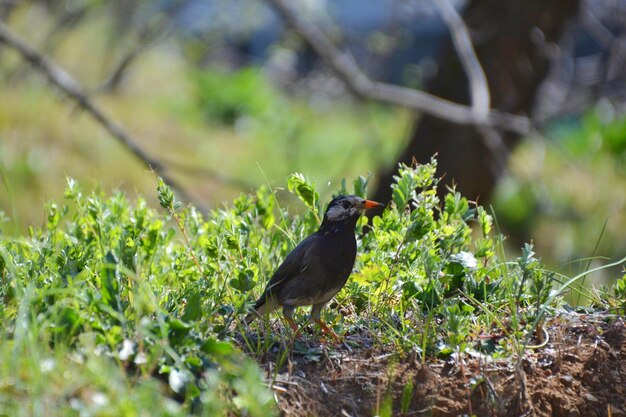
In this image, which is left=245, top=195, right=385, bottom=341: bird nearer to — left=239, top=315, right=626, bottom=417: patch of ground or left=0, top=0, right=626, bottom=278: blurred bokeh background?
left=239, top=315, right=626, bottom=417: patch of ground

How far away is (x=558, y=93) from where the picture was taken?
12.4m

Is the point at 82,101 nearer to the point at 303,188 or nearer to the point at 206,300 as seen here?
the point at 303,188

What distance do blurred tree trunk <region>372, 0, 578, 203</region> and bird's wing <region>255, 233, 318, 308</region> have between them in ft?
11.5

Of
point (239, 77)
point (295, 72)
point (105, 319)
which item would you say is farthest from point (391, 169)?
point (295, 72)

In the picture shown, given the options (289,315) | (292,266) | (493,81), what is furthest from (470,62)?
(289,315)

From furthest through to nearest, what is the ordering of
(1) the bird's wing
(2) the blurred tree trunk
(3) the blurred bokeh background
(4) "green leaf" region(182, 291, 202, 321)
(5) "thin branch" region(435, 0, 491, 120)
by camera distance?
(3) the blurred bokeh background
(2) the blurred tree trunk
(5) "thin branch" region(435, 0, 491, 120)
(1) the bird's wing
(4) "green leaf" region(182, 291, 202, 321)

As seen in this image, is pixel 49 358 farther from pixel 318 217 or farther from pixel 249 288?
pixel 318 217

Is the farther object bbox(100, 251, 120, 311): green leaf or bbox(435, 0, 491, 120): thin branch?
bbox(435, 0, 491, 120): thin branch

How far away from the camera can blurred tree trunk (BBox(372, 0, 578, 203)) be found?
7.26 metres

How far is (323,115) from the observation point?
1633 centimetres

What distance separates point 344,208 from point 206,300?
0.75 m

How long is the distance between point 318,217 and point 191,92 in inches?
440

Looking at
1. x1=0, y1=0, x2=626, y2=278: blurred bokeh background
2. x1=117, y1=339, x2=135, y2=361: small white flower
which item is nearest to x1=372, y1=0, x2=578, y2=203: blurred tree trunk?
x1=0, y1=0, x2=626, y2=278: blurred bokeh background

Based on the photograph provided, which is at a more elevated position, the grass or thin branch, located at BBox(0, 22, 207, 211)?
the grass
